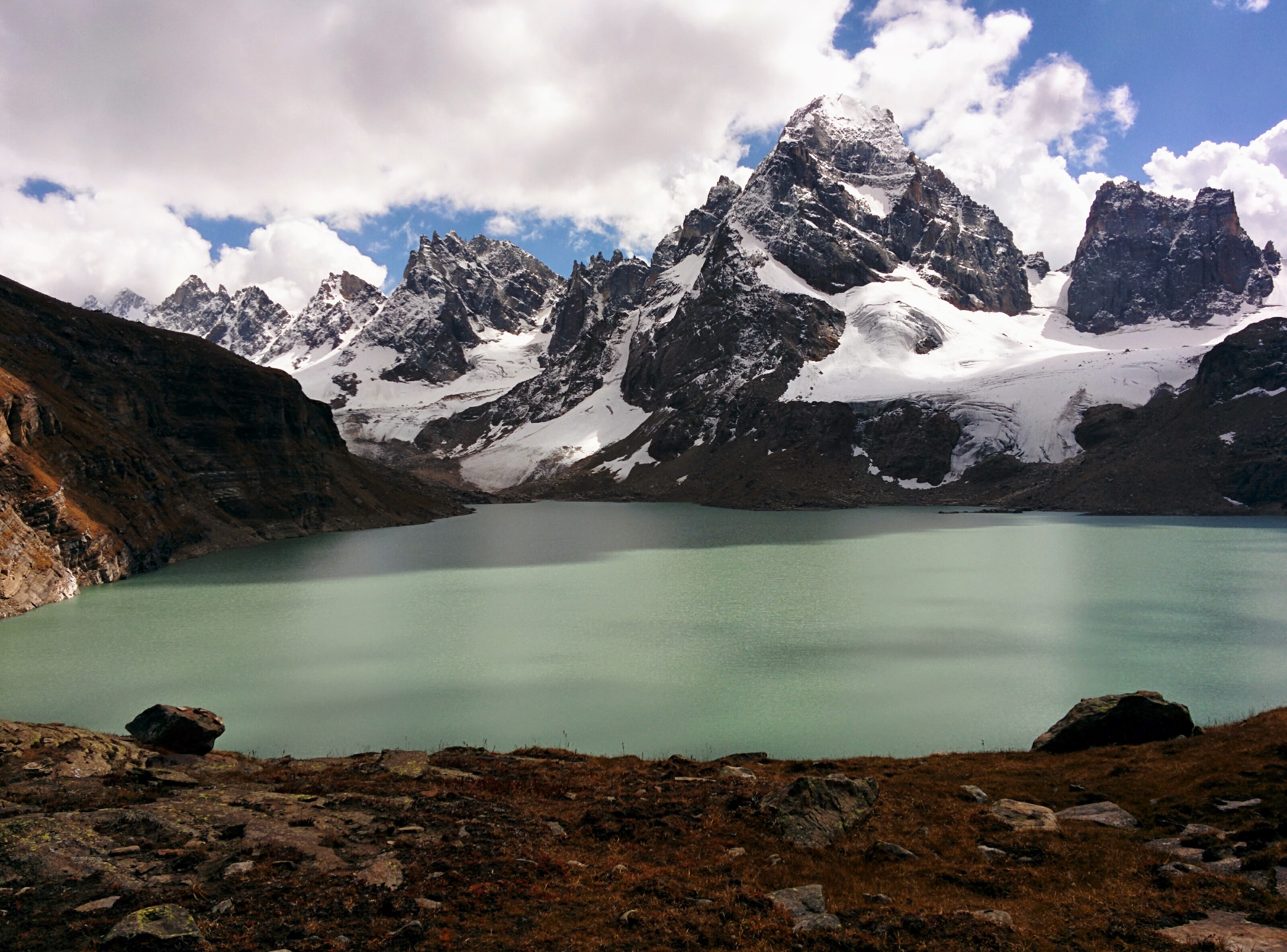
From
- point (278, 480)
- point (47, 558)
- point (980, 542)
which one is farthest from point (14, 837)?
point (278, 480)

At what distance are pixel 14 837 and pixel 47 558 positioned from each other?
55371 millimetres

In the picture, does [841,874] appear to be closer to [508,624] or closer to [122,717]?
[122,717]

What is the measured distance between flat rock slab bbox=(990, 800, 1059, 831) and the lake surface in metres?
8.49

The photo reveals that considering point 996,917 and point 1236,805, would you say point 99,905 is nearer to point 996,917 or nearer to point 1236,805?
point 996,917

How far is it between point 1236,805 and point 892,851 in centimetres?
705

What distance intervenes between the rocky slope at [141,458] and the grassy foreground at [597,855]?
4646cm

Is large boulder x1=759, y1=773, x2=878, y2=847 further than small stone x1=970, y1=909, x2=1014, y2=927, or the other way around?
large boulder x1=759, y1=773, x2=878, y2=847

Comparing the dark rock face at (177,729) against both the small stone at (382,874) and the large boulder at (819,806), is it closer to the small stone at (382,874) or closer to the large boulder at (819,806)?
the small stone at (382,874)

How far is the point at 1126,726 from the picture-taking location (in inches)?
841

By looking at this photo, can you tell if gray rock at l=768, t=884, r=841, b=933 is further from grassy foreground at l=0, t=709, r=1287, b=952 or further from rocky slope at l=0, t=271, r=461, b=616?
rocky slope at l=0, t=271, r=461, b=616

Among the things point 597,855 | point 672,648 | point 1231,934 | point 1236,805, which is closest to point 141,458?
point 672,648

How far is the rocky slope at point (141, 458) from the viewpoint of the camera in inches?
2248

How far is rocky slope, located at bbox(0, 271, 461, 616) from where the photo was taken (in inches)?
2248

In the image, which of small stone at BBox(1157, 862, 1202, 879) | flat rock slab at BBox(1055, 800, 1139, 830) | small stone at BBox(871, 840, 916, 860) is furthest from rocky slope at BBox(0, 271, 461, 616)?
small stone at BBox(1157, 862, 1202, 879)
